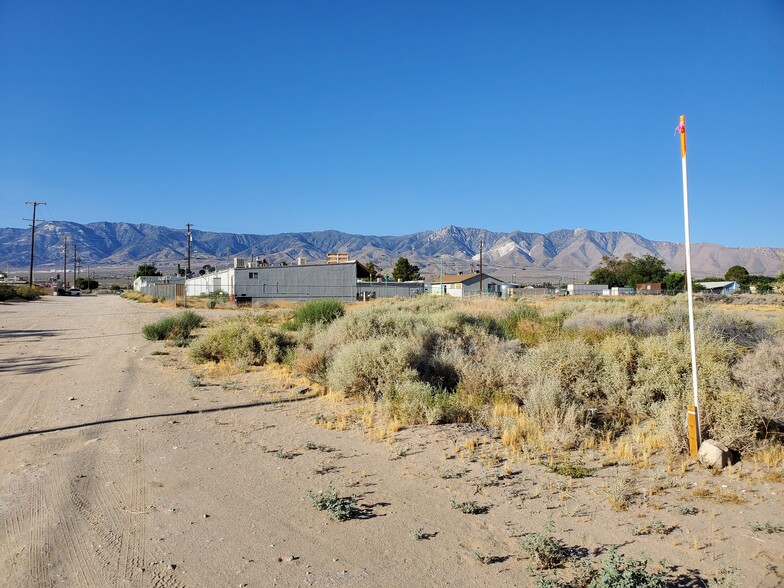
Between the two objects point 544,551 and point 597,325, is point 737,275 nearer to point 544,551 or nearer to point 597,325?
point 597,325

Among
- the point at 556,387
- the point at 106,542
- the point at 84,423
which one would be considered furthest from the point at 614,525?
the point at 84,423

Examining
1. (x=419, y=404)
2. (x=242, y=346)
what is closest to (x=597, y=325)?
(x=419, y=404)

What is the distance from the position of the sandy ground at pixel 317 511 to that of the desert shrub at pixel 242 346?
5005 mm

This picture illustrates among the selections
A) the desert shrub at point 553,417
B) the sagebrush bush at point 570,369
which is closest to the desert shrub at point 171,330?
the sagebrush bush at point 570,369

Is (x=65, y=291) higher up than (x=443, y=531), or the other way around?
(x=65, y=291)

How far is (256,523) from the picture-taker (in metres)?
4.87

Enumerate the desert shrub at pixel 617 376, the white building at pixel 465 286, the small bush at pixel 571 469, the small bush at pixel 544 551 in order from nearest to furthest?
the small bush at pixel 544 551 → the small bush at pixel 571 469 → the desert shrub at pixel 617 376 → the white building at pixel 465 286

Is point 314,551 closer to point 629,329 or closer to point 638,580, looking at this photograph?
point 638,580

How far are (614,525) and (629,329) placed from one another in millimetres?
9693

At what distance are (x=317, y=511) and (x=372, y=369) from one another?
4629 mm

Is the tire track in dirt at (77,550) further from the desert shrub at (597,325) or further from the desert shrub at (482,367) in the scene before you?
the desert shrub at (597,325)

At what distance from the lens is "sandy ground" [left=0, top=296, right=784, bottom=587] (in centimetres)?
410

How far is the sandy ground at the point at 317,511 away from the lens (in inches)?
161

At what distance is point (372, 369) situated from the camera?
966 centimetres
